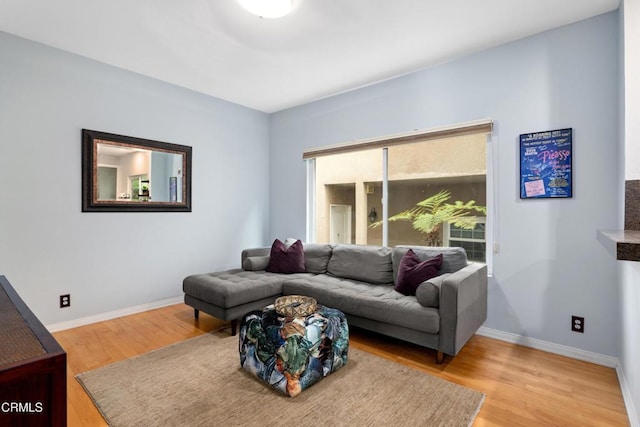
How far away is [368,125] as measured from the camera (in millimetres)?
3861

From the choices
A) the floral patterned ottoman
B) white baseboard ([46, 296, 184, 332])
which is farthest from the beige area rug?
white baseboard ([46, 296, 184, 332])

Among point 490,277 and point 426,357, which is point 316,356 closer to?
point 426,357

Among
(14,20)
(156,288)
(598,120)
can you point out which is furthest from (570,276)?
(14,20)

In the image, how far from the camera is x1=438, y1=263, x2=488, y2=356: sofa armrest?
230cm

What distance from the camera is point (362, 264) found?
11.1 feet

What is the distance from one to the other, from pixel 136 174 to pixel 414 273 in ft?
10.3

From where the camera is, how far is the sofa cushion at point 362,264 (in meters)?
3.27

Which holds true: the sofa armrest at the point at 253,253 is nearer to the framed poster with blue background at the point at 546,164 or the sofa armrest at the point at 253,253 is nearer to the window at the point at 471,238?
the window at the point at 471,238

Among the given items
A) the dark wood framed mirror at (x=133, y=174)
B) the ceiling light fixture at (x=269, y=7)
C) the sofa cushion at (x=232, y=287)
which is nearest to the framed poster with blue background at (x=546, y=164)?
the ceiling light fixture at (x=269, y=7)

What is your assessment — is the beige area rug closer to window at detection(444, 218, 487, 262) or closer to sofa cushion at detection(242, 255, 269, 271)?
sofa cushion at detection(242, 255, 269, 271)

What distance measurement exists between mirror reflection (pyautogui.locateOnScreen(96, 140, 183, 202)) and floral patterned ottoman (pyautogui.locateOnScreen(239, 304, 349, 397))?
2.26 m

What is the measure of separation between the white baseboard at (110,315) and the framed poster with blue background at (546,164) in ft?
13.0

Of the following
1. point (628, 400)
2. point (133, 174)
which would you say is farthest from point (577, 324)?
point (133, 174)

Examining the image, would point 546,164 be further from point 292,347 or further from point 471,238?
point 292,347
